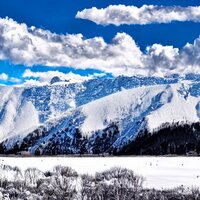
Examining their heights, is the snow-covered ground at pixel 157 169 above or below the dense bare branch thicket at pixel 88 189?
above

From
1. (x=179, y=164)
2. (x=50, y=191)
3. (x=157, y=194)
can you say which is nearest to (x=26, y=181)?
(x=50, y=191)

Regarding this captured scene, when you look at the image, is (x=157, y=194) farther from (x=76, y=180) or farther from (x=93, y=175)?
(x=93, y=175)

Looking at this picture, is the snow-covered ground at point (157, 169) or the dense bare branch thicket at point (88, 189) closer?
the dense bare branch thicket at point (88, 189)

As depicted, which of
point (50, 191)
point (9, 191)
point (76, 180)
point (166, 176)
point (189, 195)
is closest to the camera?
point (189, 195)

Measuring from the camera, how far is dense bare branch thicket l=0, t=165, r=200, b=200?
8882 cm

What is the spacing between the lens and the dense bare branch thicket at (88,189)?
88825 millimetres

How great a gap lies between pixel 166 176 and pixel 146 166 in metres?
22.4

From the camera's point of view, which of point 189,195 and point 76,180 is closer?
point 189,195

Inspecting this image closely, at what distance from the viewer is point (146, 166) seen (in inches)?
5620

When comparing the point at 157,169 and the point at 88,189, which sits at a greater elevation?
the point at 157,169

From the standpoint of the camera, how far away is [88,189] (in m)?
94.3

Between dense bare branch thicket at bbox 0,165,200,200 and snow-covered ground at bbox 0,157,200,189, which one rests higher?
snow-covered ground at bbox 0,157,200,189

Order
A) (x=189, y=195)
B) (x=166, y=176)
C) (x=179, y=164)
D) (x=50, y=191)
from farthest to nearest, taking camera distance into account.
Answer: (x=179, y=164)
(x=166, y=176)
(x=50, y=191)
(x=189, y=195)

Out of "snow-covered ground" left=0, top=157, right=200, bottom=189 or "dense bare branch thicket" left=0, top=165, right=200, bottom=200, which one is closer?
"dense bare branch thicket" left=0, top=165, right=200, bottom=200
